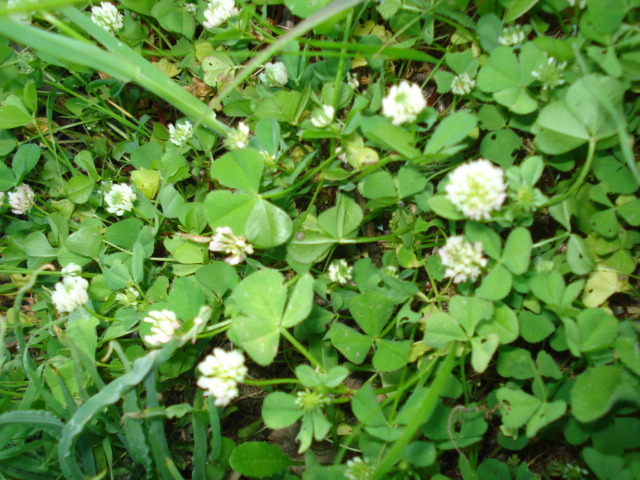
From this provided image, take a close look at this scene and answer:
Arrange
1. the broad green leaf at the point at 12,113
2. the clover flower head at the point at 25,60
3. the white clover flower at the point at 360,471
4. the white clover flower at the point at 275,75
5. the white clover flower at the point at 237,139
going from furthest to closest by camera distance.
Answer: the clover flower head at the point at 25,60, the broad green leaf at the point at 12,113, the white clover flower at the point at 275,75, the white clover flower at the point at 237,139, the white clover flower at the point at 360,471

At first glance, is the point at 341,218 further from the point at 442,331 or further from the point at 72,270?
the point at 72,270

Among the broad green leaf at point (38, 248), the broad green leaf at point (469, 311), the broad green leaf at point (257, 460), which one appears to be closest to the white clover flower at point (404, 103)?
the broad green leaf at point (469, 311)

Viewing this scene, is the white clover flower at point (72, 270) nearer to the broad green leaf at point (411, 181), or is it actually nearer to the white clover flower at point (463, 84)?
the broad green leaf at point (411, 181)

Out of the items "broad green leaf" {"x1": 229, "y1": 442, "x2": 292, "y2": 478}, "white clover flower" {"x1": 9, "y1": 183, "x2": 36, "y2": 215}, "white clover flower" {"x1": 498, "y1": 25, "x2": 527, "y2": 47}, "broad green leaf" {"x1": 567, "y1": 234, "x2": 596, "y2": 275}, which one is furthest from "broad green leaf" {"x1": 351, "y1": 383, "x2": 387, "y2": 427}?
"white clover flower" {"x1": 9, "y1": 183, "x2": 36, "y2": 215}

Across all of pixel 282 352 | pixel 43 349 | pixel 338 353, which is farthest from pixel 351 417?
pixel 43 349

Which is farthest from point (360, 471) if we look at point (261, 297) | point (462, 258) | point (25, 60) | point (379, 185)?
point (25, 60)

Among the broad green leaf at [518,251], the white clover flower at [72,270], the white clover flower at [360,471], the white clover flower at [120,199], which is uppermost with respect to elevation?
the broad green leaf at [518,251]
